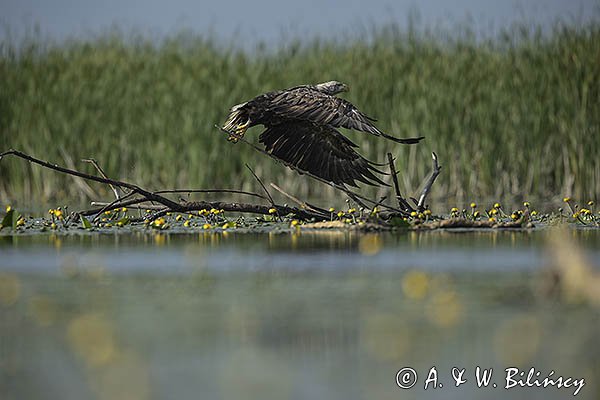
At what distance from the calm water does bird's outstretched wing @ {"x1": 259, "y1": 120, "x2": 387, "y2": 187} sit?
2393 millimetres

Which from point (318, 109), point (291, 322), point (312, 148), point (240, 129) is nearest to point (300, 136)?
point (312, 148)

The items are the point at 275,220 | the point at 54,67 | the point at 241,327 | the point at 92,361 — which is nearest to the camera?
the point at 92,361

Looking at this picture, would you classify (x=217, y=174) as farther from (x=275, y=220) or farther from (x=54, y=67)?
(x=275, y=220)

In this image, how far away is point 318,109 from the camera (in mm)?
7523

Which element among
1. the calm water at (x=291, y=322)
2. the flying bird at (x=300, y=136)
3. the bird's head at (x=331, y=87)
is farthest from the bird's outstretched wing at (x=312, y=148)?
the calm water at (x=291, y=322)

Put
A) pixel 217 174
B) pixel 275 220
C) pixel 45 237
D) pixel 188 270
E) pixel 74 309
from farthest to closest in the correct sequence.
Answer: pixel 217 174, pixel 275 220, pixel 45 237, pixel 188 270, pixel 74 309

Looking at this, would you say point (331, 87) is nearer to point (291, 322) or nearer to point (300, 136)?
point (300, 136)

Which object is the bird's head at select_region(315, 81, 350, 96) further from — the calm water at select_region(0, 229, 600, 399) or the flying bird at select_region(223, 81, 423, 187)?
the calm water at select_region(0, 229, 600, 399)

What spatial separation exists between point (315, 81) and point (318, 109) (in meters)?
5.97

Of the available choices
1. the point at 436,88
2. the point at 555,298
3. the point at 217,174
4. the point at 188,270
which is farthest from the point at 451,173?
the point at 555,298

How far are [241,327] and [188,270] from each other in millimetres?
1678

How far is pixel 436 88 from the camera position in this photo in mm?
12930

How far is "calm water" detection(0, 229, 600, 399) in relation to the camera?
2725 mm

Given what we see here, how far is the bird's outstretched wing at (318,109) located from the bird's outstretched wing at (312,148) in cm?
32
